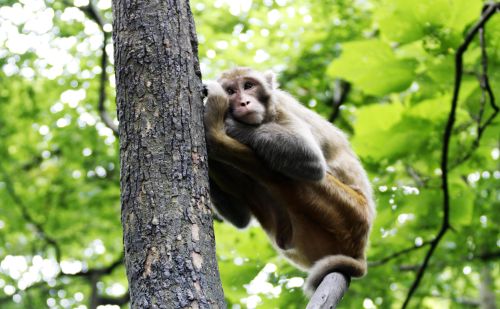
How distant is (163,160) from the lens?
3600 mm

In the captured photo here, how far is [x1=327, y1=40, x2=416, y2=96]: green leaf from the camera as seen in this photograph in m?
5.94

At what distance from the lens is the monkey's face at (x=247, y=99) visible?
530 centimetres

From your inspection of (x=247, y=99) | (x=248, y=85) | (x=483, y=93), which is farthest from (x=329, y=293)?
(x=483, y=93)

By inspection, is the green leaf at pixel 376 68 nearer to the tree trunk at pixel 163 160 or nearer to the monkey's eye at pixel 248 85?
the monkey's eye at pixel 248 85

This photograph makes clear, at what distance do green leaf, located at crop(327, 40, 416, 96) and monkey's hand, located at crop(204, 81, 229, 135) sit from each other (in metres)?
1.68

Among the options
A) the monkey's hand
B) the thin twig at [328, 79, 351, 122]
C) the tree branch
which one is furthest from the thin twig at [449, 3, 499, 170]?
the thin twig at [328, 79, 351, 122]

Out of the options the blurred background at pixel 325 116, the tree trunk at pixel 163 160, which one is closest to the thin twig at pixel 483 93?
the blurred background at pixel 325 116

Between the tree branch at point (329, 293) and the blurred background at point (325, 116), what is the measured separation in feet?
4.23

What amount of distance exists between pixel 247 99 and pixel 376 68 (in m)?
1.35

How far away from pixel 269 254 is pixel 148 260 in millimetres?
3688

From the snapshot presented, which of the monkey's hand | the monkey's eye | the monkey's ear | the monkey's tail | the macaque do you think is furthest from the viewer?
the monkey's ear

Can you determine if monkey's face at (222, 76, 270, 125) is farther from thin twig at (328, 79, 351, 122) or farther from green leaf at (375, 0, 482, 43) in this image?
thin twig at (328, 79, 351, 122)

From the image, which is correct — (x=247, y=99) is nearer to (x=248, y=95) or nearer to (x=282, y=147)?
(x=248, y=95)

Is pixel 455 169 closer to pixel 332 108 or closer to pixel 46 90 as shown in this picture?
pixel 332 108
